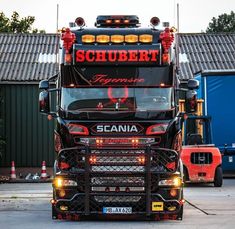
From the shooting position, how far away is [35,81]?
110 feet

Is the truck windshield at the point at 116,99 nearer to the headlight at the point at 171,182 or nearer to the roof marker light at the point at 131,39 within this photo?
the roof marker light at the point at 131,39

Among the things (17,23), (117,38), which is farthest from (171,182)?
(17,23)

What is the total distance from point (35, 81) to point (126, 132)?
63.2ft

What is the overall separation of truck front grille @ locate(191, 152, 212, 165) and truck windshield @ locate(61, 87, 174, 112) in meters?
10.8

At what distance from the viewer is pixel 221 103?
28.9m

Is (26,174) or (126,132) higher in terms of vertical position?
(126,132)

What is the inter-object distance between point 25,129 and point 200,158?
402 inches

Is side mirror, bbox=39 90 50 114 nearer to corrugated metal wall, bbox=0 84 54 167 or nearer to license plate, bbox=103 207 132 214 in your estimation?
license plate, bbox=103 207 132 214

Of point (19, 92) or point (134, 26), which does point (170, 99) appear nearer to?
point (134, 26)

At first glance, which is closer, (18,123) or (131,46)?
(131,46)

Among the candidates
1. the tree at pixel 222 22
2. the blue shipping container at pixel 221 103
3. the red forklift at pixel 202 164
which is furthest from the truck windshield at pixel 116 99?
the tree at pixel 222 22

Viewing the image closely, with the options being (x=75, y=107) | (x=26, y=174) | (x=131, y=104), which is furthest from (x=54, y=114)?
(x=26, y=174)

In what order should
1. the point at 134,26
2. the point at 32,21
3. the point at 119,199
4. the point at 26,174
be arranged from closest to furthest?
the point at 119,199 < the point at 134,26 < the point at 26,174 < the point at 32,21

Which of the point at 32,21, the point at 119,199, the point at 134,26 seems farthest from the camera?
the point at 32,21
